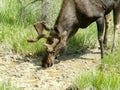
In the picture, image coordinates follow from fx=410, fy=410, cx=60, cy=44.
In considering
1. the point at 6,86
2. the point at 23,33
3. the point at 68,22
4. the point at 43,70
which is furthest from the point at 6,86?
the point at 23,33

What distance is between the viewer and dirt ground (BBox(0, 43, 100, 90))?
7.25 meters

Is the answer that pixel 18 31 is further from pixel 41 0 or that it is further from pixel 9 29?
pixel 41 0

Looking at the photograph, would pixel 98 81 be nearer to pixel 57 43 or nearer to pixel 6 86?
pixel 6 86

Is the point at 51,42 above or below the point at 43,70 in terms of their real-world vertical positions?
above

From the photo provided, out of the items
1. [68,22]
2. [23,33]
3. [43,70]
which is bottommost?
[43,70]

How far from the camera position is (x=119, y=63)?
25.1 feet

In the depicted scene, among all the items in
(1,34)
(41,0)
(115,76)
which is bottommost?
(115,76)

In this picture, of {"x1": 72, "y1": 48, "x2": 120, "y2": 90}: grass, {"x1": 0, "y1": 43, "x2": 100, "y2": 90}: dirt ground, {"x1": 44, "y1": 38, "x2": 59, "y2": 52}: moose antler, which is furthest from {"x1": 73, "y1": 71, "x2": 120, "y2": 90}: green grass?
{"x1": 44, "y1": 38, "x2": 59, "y2": 52}: moose antler

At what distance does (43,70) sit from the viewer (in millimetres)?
8047

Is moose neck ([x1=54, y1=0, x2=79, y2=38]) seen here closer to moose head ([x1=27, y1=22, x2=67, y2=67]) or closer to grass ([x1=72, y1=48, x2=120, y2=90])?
moose head ([x1=27, y1=22, x2=67, y2=67])

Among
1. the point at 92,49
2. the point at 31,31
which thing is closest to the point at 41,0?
the point at 31,31

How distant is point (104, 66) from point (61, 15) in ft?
4.89

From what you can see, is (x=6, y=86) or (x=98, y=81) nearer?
(x=6, y=86)

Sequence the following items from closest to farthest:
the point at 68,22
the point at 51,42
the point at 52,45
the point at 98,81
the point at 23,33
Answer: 1. the point at 98,81
2. the point at 52,45
3. the point at 51,42
4. the point at 68,22
5. the point at 23,33
